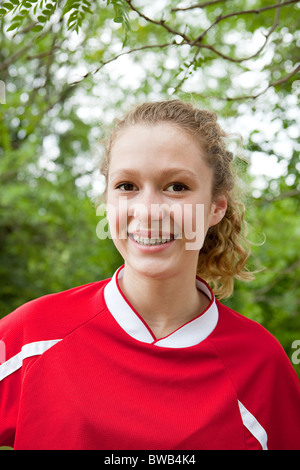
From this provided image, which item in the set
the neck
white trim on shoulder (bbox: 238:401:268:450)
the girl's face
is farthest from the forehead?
white trim on shoulder (bbox: 238:401:268:450)

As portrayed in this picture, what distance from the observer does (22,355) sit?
1543 mm

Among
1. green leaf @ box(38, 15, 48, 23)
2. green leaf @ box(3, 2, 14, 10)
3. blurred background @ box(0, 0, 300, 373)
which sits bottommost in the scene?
blurred background @ box(0, 0, 300, 373)

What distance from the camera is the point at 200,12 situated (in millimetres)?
5895

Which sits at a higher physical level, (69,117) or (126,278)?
(126,278)

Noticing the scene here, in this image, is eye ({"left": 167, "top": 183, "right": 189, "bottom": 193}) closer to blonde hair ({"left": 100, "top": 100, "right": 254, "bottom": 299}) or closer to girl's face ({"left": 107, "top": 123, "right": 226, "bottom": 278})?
girl's face ({"left": 107, "top": 123, "right": 226, "bottom": 278})

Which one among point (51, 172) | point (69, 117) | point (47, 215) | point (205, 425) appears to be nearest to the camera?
point (205, 425)

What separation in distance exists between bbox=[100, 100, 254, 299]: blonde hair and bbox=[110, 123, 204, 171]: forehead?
37 millimetres

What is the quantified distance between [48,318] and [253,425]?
2.34ft

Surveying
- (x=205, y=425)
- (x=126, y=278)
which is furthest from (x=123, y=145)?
(x=205, y=425)

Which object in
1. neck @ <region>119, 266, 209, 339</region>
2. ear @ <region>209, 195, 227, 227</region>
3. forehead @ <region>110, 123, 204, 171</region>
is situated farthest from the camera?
ear @ <region>209, 195, 227, 227</region>

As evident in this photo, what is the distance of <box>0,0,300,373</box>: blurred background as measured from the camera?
9.93 ft
